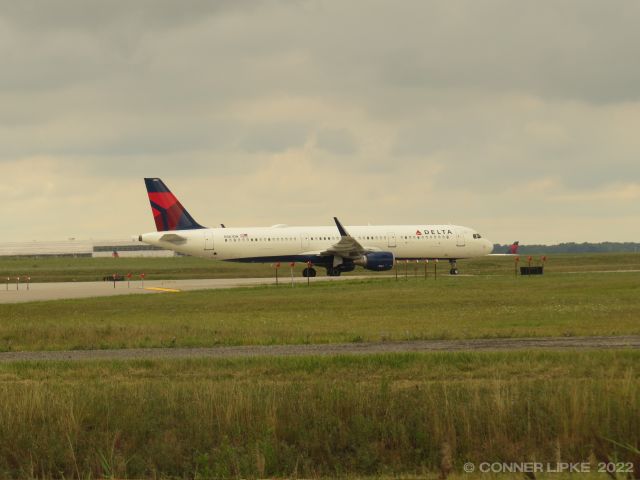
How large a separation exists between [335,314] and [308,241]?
119ft

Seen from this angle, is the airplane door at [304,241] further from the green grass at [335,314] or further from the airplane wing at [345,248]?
the green grass at [335,314]

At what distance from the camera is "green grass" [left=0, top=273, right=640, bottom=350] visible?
2636 centimetres

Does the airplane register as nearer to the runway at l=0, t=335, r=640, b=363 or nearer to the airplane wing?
the airplane wing

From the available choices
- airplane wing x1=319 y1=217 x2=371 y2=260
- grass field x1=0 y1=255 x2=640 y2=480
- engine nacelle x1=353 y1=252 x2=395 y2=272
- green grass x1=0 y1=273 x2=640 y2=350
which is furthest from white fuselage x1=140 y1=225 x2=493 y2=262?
grass field x1=0 y1=255 x2=640 y2=480

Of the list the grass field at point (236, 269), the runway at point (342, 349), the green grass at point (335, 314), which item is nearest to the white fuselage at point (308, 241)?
the grass field at point (236, 269)

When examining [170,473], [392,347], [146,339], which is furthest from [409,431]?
[146,339]

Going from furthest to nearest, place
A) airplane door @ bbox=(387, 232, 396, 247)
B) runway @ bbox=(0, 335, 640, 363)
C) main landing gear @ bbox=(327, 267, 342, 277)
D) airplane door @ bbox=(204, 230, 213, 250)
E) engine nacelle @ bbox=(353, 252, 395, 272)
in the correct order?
airplane door @ bbox=(387, 232, 396, 247) → main landing gear @ bbox=(327, 267, 342, 277) → airplane door @ bbox=(204, 230, 213, 250) → engine nacelle @ bbox=(353, 252, 395, 272) → runway @ bbox=(0, 335, 640, 363)

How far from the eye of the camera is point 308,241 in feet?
235

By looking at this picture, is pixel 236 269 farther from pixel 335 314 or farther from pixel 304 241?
pixel 335 314

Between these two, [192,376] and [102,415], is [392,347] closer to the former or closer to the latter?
[192,376]

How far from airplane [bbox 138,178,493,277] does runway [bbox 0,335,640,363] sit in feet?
144

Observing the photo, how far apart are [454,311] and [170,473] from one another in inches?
912

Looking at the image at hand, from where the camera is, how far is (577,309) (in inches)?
1305

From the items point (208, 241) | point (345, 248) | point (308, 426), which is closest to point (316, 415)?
point (308, 426)
